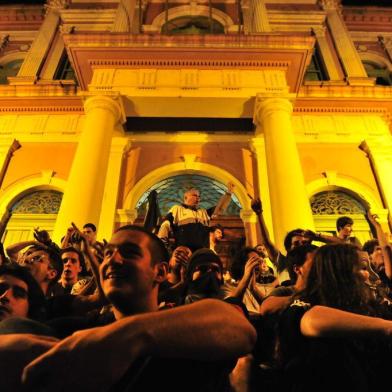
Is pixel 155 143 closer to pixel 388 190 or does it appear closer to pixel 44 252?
pixel 388 190

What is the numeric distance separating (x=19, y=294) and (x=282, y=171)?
6.37 meters

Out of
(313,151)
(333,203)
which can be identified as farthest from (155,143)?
(333,203)

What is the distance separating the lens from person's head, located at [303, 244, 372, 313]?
5.61 feet

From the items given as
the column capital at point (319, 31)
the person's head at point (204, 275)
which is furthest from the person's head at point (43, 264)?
the column capital at point (319, 31)

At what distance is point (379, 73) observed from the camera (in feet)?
44.8

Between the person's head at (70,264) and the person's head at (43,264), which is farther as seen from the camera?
the person's head at (70,264)

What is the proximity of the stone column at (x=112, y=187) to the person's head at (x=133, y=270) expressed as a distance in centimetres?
654

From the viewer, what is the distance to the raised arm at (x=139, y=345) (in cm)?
98

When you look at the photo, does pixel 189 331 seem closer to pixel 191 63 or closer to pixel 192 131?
pixel 191 63

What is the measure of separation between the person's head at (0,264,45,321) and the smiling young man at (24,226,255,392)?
3.19ft

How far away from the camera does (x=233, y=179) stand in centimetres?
958


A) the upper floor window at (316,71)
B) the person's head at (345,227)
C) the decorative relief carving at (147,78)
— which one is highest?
the upper floor window at (316,71)

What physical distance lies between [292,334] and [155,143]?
894 cm

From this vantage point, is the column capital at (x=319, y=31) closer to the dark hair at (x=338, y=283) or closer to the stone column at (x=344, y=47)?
the stone column at (x=344, y=47)
